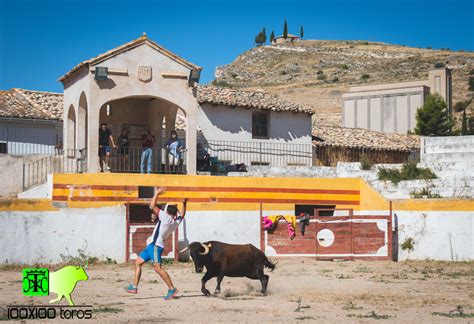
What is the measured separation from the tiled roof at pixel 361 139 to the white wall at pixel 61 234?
16.5m

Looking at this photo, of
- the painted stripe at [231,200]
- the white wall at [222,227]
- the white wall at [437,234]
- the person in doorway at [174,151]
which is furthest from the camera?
the person in doorway at [174,151]

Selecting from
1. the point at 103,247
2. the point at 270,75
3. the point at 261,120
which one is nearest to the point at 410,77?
the point at 270,75

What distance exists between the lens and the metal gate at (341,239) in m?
24.3

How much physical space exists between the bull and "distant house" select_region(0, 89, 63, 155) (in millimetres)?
19472

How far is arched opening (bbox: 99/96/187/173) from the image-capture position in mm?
26484

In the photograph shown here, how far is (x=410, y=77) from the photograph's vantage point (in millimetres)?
94250

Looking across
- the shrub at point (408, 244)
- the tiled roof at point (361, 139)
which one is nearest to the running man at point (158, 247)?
the shrub at point (408, 244)

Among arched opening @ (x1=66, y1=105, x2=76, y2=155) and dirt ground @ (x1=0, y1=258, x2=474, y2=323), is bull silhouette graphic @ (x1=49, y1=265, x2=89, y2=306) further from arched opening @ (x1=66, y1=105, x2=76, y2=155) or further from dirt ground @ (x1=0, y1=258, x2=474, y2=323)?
arched opening @ (x1=66, y1=105, x2=76, y2=155)

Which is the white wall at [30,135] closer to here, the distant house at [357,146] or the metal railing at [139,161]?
the metal railing at [139,161]

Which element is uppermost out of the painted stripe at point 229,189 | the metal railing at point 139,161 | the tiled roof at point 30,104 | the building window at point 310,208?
the tiled roof at point 30,104
